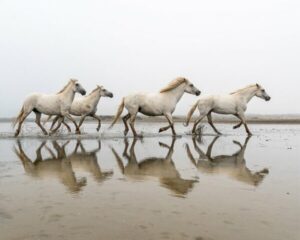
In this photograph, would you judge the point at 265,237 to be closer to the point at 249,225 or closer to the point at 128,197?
the point at 249,225

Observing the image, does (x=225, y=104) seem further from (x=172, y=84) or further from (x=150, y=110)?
(x=150, y=110)

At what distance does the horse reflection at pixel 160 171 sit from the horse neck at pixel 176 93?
633 cm

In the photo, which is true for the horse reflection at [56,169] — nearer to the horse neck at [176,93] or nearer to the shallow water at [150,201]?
the shallow water at [150,201]

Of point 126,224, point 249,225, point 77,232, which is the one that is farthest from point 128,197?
point 249,225

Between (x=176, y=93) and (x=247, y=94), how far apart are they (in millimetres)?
3516

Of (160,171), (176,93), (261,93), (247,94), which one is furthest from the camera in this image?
(261,93)

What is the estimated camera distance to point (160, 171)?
5023 millimetres

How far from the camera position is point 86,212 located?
9.35 feet

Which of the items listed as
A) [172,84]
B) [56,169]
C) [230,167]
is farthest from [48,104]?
[230,167]

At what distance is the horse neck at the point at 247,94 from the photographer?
1462 centimetres

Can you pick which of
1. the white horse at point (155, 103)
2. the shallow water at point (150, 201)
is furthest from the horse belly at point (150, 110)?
the shallow water at point (150, 201)

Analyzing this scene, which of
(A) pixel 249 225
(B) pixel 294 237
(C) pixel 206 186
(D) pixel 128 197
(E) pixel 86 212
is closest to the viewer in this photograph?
(B) pixel 294 237

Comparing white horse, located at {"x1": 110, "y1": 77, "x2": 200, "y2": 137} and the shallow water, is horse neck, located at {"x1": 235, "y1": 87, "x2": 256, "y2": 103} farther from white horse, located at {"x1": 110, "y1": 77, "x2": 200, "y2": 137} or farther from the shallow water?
the shallow water

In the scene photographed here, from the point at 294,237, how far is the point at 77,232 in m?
1.46
